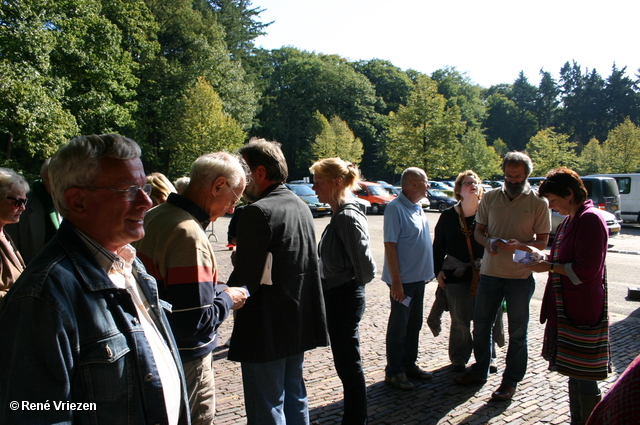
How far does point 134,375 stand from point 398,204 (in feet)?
10.3

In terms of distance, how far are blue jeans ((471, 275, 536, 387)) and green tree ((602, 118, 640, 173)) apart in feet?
125

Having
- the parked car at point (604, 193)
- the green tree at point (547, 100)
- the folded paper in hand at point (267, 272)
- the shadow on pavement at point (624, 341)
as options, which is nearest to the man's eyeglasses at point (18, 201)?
the folded paper in hand at point (267, 272)

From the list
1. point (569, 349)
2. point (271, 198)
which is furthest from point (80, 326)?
point (569, 349)

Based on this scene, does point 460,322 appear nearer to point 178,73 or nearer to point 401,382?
point 401,382

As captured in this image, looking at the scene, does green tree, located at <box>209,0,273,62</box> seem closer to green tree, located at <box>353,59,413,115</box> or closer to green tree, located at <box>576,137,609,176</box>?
green tree, located at <box>353,59,413,115</box>

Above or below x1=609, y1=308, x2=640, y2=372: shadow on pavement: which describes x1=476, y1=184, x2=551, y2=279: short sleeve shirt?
above

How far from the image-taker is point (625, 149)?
35.5 meters

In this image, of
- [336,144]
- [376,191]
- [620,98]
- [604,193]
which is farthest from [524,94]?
[604,193]

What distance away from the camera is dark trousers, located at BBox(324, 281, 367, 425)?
129 inches

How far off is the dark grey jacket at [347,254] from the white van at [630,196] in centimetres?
1952

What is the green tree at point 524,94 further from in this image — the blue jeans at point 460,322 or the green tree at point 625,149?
the blue jeans at point 460,322

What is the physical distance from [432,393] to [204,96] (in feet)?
109

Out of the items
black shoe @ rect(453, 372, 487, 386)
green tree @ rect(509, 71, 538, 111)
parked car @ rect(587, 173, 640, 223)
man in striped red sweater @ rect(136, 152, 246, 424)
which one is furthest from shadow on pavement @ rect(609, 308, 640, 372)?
green tree @ rect(509, 71, 538, 111)

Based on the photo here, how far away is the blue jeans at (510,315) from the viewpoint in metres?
3.87
